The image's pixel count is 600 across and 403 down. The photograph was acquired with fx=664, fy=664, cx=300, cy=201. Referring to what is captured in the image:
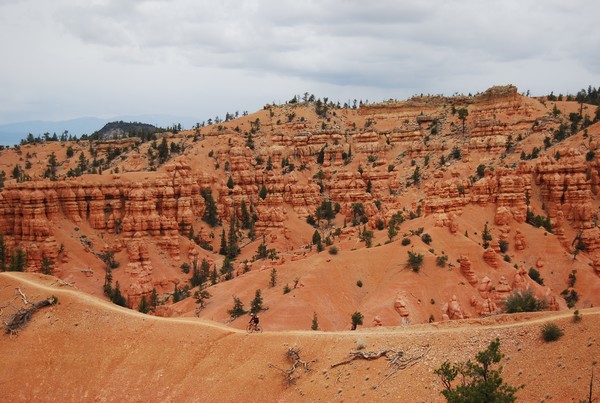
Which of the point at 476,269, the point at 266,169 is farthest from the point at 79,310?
the point at 266,169

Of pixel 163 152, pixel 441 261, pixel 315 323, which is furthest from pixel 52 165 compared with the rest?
pixel 315 323

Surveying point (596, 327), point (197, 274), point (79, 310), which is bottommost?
point (197, 274)

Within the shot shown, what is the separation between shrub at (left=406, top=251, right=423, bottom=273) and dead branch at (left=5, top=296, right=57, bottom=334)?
25.1 m

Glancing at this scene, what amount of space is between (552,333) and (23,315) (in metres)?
26.2

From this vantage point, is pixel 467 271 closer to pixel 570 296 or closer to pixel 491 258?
pixel 491 258

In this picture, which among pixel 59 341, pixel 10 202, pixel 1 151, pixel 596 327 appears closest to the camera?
pixel 596 327

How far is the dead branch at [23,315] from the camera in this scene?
3462 cm

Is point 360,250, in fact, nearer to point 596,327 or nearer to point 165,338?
point 165,338

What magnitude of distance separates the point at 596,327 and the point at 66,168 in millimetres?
85894

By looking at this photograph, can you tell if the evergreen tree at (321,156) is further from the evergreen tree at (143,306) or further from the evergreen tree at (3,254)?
the evergreen tree at (3,254)

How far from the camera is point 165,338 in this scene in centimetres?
3159

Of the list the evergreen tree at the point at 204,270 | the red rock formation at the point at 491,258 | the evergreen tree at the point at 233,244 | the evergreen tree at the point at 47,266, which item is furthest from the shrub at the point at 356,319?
the evergreen tree at the point at 233,244

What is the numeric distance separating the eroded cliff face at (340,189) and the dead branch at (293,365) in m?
17.4

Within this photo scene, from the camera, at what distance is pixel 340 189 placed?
293 ft
